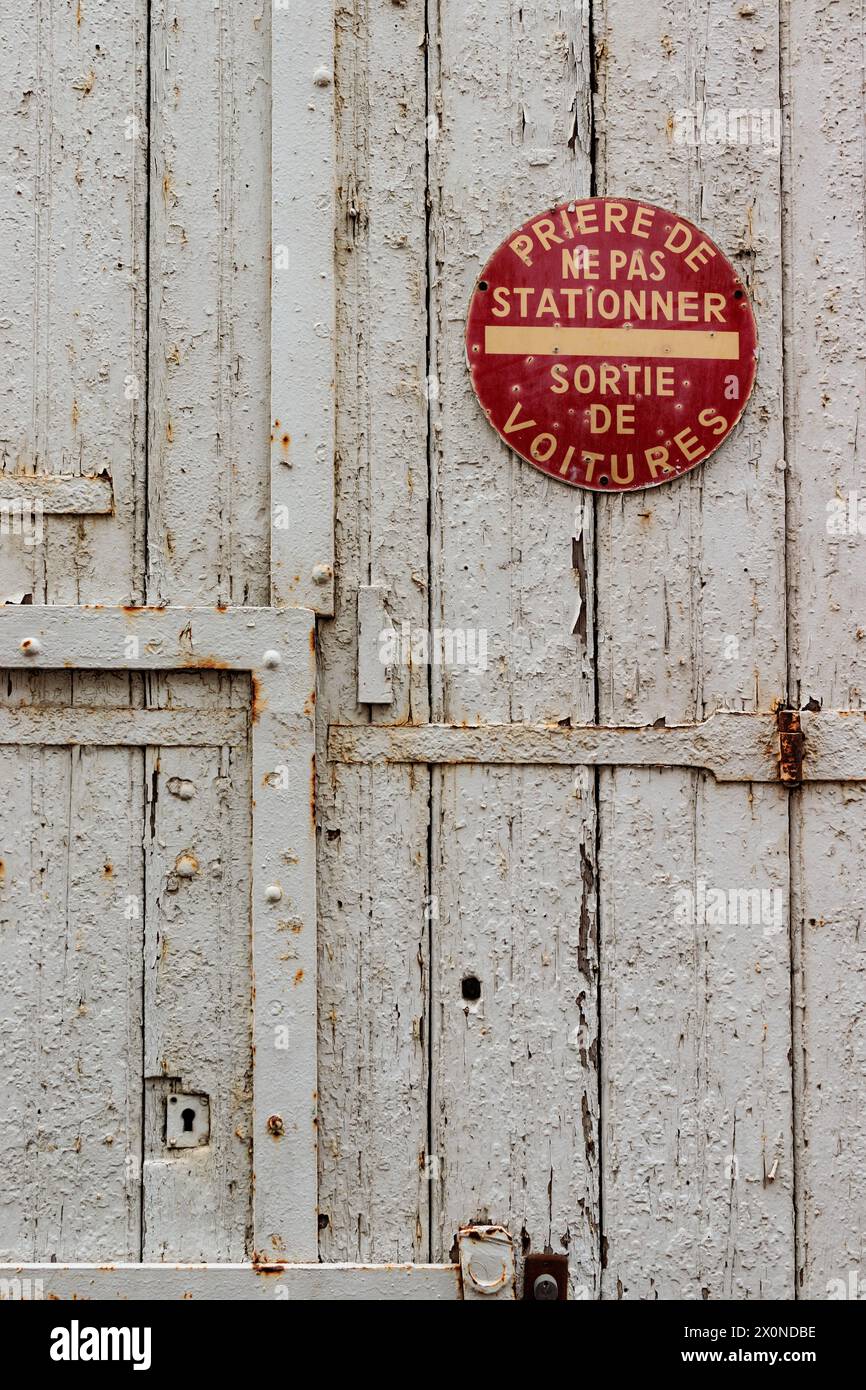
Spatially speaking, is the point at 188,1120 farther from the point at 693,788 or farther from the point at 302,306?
the point at 302,306

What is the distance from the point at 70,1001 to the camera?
4.15ft

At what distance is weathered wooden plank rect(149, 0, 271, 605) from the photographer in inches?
51.3

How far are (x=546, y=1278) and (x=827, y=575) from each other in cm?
84

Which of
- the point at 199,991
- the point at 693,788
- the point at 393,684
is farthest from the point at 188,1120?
the point at 693,788

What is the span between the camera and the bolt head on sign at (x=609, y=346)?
1.31 metres

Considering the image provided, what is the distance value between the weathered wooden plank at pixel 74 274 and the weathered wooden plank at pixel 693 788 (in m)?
0.55

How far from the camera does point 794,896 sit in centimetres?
130

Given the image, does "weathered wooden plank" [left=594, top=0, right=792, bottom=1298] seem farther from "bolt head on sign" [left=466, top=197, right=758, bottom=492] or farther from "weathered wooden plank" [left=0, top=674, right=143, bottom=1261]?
"weathered wooden plank" [left=0, top=674, right=143, bottom=1261]

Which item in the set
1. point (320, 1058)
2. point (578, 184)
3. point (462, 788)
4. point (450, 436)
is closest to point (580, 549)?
point (450, 436)

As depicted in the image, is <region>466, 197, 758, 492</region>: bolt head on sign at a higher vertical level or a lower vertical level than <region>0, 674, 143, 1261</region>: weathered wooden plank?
higher

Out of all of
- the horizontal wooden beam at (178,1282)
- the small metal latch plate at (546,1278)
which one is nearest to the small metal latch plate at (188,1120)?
the horizontal wooden beam at (178,1282)

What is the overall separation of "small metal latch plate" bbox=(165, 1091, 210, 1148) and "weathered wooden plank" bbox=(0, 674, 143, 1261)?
0.12 ft

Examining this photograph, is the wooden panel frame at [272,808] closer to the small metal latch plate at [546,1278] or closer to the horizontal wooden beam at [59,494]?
the horizontal wooden beam at [59,494]

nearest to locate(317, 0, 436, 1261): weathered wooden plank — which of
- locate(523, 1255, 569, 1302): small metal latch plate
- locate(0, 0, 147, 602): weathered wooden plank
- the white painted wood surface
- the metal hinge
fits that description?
the white painted wood surface
